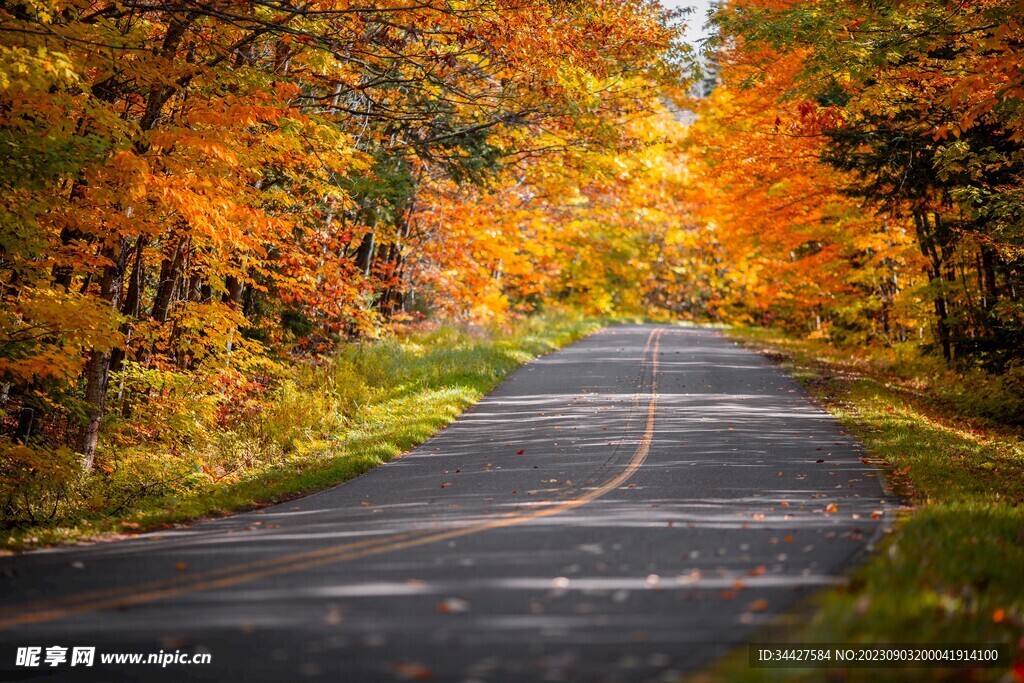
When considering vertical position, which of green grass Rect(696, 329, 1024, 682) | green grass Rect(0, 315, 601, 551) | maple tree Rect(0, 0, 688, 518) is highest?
maple tree Rect(0, 0, 688, 518)

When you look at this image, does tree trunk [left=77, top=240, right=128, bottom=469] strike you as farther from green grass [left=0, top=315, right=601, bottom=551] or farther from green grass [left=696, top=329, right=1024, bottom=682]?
green grass [left=696, top=329, right=1024, bottom=682]

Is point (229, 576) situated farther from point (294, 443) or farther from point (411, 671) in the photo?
point (294, 443)

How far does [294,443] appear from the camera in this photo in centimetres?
1545

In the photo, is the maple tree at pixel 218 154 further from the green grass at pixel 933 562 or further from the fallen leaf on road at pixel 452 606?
the green grass at pixel 933 562

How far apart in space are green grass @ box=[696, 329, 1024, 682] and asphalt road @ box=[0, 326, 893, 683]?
0.38 metres

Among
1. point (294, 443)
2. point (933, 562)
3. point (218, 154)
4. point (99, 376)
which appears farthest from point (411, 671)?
point (99, 376)

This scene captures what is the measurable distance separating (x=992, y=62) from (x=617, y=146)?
476 inches

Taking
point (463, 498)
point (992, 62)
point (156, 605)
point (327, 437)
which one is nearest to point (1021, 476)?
point (992, 62)

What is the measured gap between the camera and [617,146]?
77.4ft

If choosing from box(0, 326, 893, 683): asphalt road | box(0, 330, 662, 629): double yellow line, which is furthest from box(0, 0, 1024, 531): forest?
box(0, 330, 662, 629): double yellow line

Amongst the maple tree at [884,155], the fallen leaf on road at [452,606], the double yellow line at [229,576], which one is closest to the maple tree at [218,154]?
the maple tree at [884,155]

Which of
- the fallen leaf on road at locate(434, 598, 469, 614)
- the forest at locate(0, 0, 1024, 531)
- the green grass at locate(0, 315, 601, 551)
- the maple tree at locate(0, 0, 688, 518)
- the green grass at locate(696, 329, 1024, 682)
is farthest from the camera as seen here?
the forest at locate(0, 0, 1024, 531)

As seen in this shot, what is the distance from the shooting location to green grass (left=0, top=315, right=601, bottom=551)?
11.0m

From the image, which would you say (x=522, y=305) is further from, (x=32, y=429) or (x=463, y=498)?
(x=463, y=498)
